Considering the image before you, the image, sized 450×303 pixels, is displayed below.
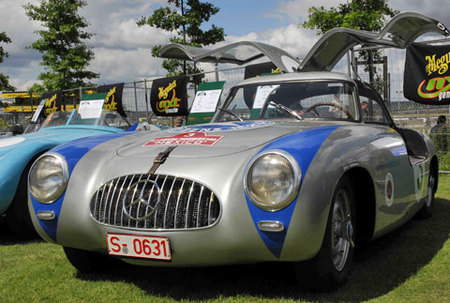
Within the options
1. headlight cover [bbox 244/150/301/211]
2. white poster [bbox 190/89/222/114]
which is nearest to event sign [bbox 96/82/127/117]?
white poster [bbox 190/89/222/114]

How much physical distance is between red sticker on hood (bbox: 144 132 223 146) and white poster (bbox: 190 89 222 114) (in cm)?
535

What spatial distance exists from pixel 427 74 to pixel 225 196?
699 centimetres

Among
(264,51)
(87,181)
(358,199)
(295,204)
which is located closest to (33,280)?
(87,181)

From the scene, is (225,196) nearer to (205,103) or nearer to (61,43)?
(205,103)

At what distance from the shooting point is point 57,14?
26.2 meters

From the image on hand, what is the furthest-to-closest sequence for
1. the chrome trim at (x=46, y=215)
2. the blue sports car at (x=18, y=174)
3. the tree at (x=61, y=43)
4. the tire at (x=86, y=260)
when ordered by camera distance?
1. the tree at (x=61, y=43)
2. the blue sports car at (x=18, y=174)
3. the tire at (x=86, y=260)
4. the chrome trim at (x=46, y=215)

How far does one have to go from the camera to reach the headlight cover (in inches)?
95.0

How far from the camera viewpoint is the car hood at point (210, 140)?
281 cm

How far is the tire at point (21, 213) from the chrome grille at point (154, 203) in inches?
75.8

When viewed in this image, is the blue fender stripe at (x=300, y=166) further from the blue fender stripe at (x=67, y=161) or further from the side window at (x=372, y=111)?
the side window at (x=372, y=111)

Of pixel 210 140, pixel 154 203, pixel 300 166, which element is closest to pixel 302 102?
pixel 210 140

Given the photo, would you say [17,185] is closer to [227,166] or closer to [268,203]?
[227,166]

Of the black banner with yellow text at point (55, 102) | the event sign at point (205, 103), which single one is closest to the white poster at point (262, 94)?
the event sign at point (205, 103)

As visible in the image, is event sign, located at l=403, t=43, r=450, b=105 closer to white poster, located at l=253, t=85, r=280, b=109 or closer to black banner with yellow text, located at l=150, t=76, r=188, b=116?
black banner with yellow text, located at l=150, t=76, r=188, b=116
